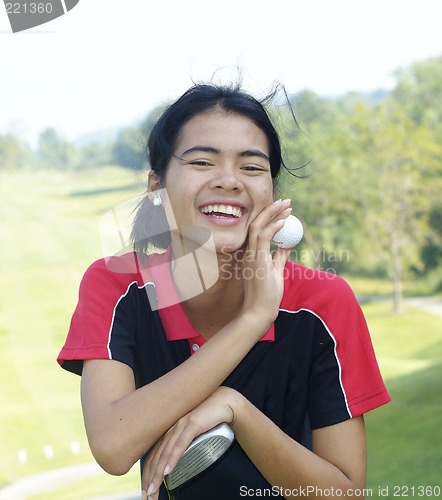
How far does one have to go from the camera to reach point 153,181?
198cm

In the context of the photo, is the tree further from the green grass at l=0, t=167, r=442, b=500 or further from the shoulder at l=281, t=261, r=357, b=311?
the shoulder at l=281, t=261, r=357, b=311

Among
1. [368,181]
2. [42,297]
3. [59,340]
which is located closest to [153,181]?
[59,340]

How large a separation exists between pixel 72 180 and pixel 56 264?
2137 mm

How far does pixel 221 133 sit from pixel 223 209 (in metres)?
0.18

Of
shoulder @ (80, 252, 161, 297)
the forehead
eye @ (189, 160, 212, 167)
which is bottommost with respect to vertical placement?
shoulder @ (80, 252, 161, 297)

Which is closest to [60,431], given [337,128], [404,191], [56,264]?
[56,264]

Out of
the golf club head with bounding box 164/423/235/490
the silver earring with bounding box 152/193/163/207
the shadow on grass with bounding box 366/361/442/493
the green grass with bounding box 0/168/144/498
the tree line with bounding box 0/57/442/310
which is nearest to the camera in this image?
the golf club head with bounding box 164/423/235/490

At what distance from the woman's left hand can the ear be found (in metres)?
0.60

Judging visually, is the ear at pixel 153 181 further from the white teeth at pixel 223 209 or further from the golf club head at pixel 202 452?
the golf club head at pixel 202 452

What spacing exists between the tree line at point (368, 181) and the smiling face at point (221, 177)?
49.2 ft

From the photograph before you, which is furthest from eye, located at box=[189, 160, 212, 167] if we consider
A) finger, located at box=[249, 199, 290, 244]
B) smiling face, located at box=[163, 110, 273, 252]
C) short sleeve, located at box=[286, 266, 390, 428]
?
short sleeve, located at box=[286, 266, 390, 428]

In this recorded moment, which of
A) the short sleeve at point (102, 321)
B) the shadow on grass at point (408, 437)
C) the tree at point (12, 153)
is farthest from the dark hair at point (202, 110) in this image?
the tree at point (12, 153)

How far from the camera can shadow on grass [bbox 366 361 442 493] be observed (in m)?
8.83

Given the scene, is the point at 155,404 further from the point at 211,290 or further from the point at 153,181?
the point at 153,181
